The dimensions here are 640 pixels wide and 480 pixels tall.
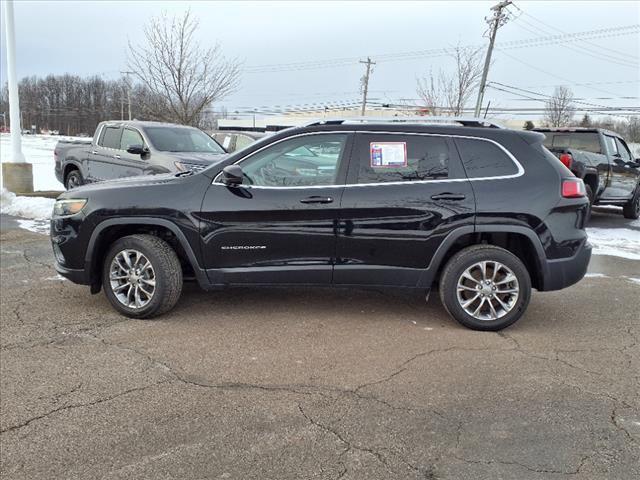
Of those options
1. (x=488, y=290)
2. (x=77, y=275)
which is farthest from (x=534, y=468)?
(x=77, y=275)

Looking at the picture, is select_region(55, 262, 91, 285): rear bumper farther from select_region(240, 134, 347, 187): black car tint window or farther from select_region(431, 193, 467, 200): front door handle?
select_region(431, 193, 467, 200): front door handle

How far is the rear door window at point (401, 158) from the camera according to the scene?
4.62 meters

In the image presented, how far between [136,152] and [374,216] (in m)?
6.34

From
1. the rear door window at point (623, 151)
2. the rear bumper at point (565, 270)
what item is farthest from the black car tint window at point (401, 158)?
the rear door window at point (623, 151)

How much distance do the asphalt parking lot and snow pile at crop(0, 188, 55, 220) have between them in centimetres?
593

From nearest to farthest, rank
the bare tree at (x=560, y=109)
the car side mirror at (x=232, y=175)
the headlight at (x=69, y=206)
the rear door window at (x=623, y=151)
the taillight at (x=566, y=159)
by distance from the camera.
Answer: the car side mirror at (x=232, y=175) → the headlight at (x=69, y=206) → the taillight at (x=566, y=159) → the rear door window at (x=623, y=151) → the bare tree at (x=560, y=109)

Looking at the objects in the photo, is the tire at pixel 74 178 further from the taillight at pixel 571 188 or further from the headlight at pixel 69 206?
the taillight at pixel 571 188

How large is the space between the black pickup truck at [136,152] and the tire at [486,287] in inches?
225

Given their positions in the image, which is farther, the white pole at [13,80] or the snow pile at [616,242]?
the white pole at [13,80]

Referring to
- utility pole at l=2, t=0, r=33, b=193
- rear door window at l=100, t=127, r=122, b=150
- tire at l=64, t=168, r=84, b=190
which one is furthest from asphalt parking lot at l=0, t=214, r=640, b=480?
utility pole at l=2, t=0, r=33, b=193

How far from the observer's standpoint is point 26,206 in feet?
37.1

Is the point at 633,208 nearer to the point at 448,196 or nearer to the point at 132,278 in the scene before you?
the point at 448,196

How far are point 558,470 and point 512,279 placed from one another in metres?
2.03

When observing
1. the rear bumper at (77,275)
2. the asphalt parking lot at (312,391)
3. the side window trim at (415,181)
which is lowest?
the asphalt parking lot at (312,391)
